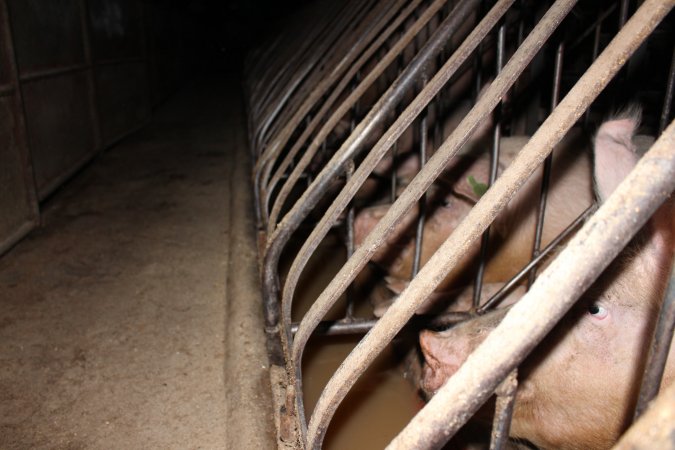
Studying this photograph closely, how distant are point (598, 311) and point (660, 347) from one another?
2.66 feet

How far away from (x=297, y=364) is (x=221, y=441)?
14.4 inches

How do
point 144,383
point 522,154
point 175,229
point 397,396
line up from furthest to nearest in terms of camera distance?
point 175,229
point 397,396
point 144,383
point 522,154

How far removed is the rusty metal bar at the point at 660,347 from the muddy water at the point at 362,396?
4.09 ft

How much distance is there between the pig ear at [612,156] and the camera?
5.27 ft

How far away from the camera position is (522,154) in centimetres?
96

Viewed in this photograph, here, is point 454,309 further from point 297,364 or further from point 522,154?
point 522,154

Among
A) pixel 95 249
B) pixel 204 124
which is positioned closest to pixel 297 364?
pixel 95 249

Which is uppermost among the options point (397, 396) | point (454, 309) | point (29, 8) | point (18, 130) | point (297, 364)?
point (29, 8)

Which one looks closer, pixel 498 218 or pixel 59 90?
pixel 498 218

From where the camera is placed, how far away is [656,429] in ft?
1.88

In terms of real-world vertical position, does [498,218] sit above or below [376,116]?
below

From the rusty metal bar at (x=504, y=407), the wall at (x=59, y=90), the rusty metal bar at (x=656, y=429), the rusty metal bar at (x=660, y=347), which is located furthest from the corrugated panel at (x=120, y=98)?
the rusty metal bar at (x=656, y=429)

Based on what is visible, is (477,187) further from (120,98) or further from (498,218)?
(120,98)

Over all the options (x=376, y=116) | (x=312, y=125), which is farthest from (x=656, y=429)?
(x=312, y=125)
